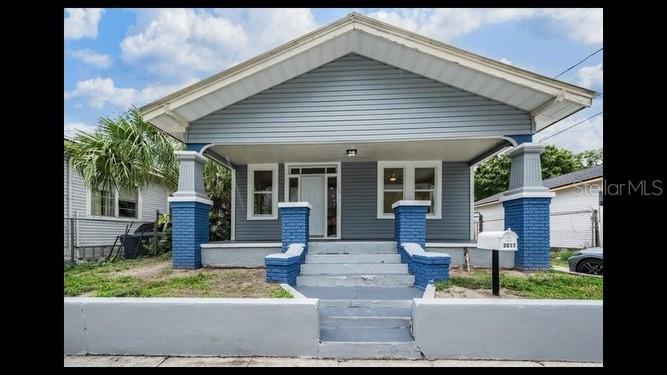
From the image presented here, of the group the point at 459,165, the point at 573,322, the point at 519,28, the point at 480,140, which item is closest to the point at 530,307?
the point at 573,322

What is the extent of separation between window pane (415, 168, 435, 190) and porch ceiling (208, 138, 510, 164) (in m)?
0.45

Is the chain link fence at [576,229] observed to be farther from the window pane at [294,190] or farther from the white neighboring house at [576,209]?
the window pane at [294,190]

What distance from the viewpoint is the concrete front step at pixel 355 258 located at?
6.90 meters

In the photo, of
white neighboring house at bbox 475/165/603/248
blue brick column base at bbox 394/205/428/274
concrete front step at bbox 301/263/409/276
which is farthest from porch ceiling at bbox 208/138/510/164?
white neighboring house at bbox 475/165/603/248

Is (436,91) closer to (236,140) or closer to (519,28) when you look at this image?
(236,140)

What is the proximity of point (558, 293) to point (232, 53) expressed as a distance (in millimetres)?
21829

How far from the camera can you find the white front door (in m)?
9.84

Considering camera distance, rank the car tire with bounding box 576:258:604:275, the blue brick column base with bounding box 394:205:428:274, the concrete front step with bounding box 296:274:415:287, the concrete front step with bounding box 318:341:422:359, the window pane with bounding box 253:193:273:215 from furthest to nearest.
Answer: the window pane with bounding box 253:193:273:215, the car tire with bounding box 576:258:604:275, the blue brick column base with bounding box 394:205:428:274, the concrete front step with bounding box 296:274:415:287, the concrete front step with bounding box 318:341:422:359

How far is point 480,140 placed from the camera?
762cm

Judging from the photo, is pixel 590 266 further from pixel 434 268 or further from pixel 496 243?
pixel 496 243

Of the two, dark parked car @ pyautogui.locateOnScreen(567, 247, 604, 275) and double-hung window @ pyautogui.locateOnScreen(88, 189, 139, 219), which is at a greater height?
double-hung window @ pyautogui.locateOnScreen(88, 189, 139, 219)

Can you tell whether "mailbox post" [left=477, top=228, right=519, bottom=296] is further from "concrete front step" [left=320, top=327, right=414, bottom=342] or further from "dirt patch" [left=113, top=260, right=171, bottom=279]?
"dirt patch" [left=113, top=260, right=171, bottom=279]

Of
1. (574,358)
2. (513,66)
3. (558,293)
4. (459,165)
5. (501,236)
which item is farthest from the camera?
(459,165)

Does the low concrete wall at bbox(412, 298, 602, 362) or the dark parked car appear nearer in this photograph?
the low concrete wall at bbox(412, 298, 602, 362)
